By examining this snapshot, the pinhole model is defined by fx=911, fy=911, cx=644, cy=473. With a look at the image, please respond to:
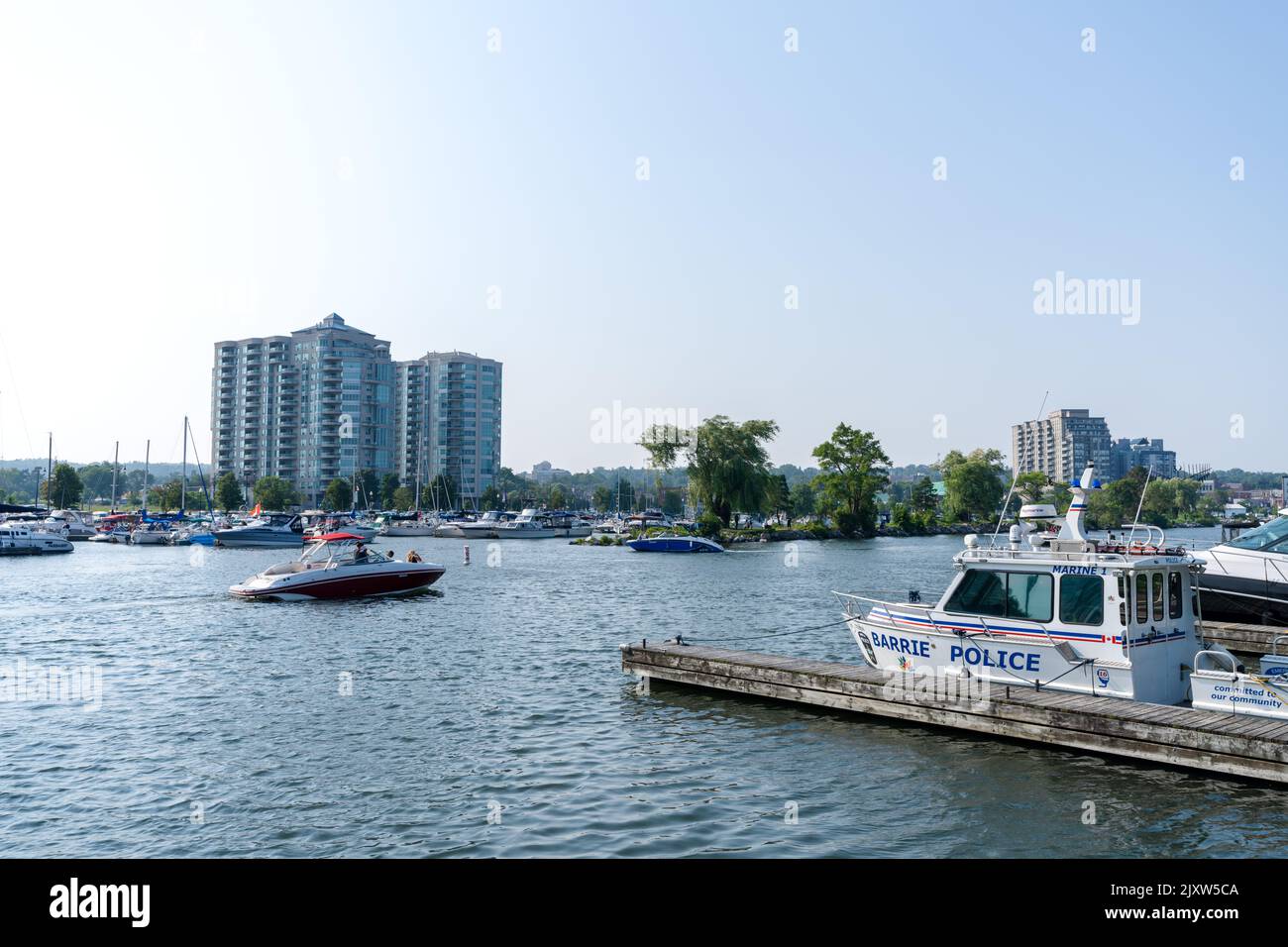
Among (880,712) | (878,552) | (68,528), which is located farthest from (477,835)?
(68,528)

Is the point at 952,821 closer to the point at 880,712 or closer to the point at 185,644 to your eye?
the point at 880,712

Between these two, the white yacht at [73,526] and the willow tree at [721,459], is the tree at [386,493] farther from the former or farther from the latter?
the willow tree at [721,459]

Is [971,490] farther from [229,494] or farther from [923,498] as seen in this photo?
[229,494]

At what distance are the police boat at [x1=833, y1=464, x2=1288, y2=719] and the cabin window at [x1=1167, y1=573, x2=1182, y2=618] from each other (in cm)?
3

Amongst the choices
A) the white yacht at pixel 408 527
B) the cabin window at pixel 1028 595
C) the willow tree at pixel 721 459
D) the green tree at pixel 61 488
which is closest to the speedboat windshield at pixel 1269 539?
the cabin window at pixel 1028 595

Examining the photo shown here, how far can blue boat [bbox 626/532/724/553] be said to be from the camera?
106688 millimetres

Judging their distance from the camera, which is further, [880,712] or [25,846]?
[880,712]

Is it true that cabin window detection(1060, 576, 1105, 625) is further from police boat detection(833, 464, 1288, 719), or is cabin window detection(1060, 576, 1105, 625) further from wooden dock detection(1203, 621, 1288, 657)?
wooden dock detection(1203, 621, 1288, 657)

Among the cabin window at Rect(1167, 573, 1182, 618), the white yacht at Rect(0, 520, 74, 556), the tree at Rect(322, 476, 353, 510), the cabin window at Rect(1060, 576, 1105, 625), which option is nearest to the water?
the cabin window at Rect(1060, 576, 1105, 625)

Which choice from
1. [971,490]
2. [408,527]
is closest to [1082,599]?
[408,527]

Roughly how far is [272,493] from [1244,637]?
567 ft

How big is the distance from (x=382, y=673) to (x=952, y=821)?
59.6 feet

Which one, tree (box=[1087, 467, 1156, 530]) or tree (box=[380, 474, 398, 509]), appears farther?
tree (box=[380, 474, 398, 509])
